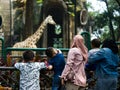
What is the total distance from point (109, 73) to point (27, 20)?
9447 mm

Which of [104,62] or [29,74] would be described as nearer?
[104,62]

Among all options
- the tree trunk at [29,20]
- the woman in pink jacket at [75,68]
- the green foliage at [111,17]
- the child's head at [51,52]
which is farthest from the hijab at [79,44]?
the green foliage at [111,17]

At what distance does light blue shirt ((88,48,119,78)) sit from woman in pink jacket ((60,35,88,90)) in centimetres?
18

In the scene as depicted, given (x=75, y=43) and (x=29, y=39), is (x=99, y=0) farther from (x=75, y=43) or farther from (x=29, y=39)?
(x=75, y=43)

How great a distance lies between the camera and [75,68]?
7453mm

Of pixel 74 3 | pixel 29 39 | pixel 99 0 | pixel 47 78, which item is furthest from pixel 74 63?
pixel 99 0

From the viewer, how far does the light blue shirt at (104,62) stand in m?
7.32

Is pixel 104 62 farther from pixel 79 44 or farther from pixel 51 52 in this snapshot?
pixel 51 52

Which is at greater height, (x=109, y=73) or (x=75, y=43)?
(x=75, y=43)

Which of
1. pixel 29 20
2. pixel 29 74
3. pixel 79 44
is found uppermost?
pixel 29 20

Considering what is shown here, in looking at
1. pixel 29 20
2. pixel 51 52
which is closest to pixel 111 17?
pixel 29 20

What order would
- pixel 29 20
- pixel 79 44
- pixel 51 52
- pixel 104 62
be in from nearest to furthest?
pixel 104 62 < pixel 79 44 < pixel 51 52 < pixel 29 20

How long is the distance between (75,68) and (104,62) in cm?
46

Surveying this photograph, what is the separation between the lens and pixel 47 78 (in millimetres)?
8461
